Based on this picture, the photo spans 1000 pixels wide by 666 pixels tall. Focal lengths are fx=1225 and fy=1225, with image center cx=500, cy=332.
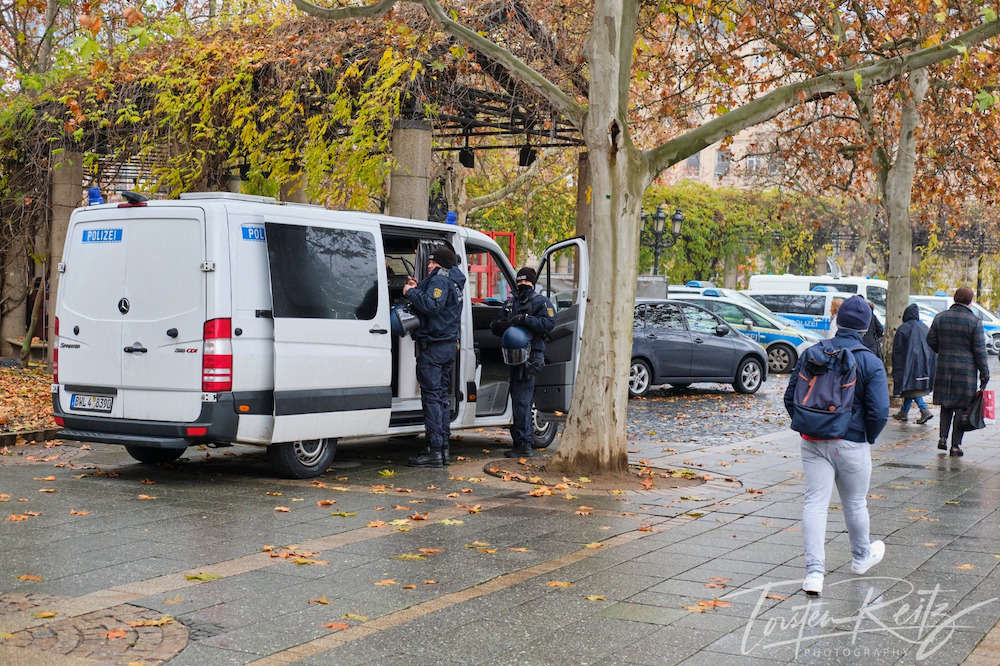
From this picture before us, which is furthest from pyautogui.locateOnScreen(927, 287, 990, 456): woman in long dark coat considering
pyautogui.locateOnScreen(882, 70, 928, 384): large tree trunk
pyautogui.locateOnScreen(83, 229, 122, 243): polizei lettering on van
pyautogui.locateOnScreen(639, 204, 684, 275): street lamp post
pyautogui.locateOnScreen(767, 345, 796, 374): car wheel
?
pyautogui.locateOnScreen(639, 204, 684, 275): street lamp post

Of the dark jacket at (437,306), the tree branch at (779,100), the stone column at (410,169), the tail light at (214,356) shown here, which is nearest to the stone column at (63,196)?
the stone column at (410,169)

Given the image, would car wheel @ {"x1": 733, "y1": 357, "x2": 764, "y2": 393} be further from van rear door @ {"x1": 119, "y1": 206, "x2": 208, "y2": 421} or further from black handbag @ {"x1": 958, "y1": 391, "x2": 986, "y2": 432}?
van rear door @ {"x1": 119, "y1": 206, "x2": 208, "y2": 421}

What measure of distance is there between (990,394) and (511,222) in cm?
2968

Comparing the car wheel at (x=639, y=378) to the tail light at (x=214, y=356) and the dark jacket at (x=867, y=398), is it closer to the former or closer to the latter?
the tail light at (x=214, y=356)

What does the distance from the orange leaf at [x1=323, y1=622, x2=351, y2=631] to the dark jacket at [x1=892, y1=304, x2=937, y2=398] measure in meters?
11.8

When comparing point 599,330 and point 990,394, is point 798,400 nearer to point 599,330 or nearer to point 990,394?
point 599,330

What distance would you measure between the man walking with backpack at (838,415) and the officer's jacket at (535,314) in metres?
5.04

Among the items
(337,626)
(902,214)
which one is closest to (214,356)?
(337,626)

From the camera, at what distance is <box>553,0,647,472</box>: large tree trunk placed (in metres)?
10.4

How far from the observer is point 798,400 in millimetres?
6742

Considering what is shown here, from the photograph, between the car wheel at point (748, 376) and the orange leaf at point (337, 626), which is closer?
the orange leaf at point (337, 626)

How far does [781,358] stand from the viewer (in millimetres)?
27172

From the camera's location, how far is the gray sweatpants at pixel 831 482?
666 cm

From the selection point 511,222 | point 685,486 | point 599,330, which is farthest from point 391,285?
point 511,222
